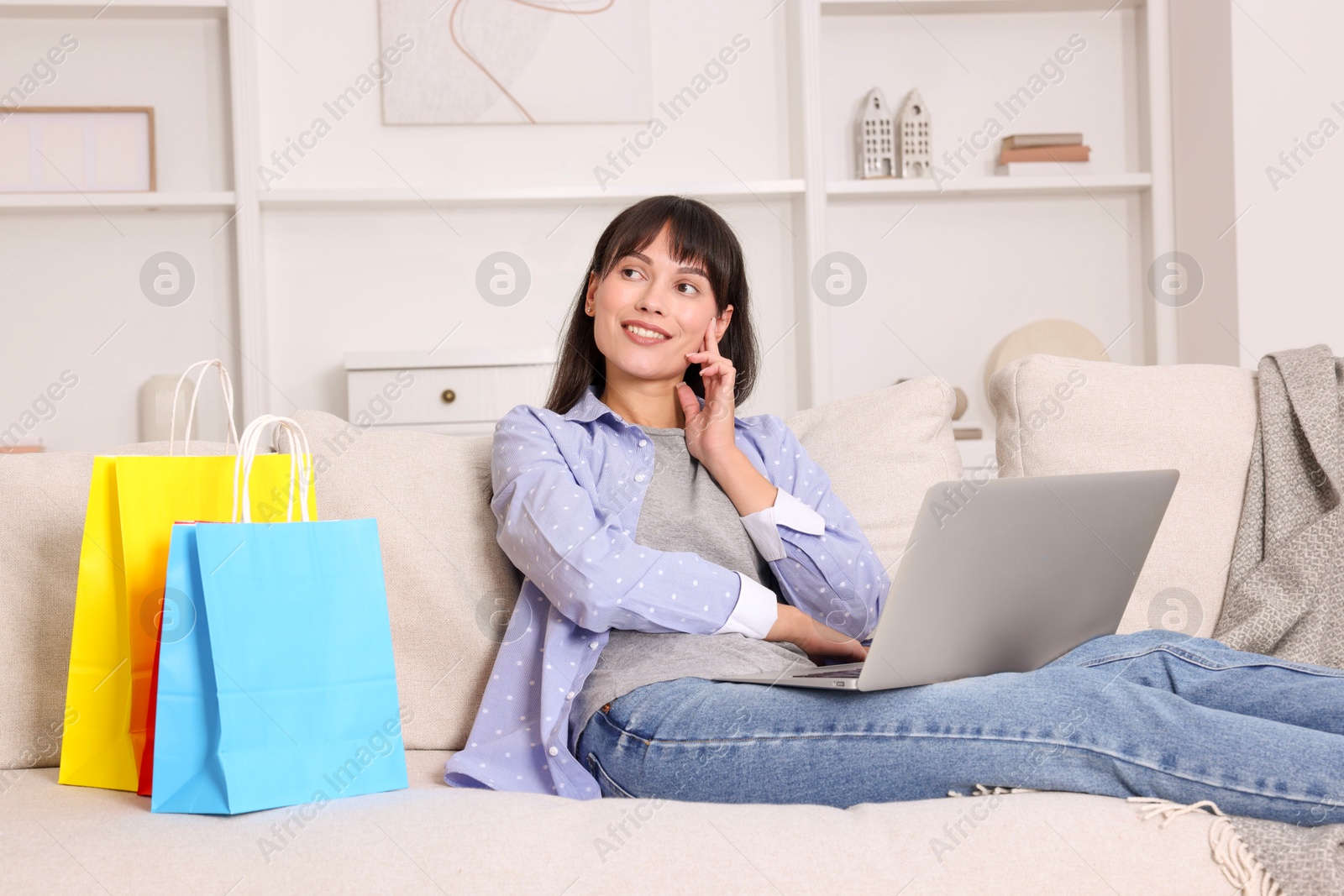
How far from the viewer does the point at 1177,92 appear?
3031 millimetres

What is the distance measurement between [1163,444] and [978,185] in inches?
62.4

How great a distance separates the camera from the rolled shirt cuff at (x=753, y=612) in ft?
4.27

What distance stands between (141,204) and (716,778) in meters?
2.43

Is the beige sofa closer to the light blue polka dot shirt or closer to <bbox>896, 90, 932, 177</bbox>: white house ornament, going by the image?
the light blue polka dot shirt

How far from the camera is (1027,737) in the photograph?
1012 millimetres

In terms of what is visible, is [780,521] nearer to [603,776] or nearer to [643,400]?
[643,400]

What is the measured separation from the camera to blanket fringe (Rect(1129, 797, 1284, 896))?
0.91m

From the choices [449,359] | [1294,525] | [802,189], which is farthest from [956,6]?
[1294,525]

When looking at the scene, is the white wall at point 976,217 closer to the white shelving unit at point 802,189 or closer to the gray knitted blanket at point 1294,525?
the white shelving unit at point 802,189

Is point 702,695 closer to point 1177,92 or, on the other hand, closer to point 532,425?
point 532,425

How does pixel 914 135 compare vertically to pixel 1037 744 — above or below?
above

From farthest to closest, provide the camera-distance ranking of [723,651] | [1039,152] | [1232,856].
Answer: [1039,152], [723,651], [1232,856]

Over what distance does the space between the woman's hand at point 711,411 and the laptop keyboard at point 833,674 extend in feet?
1.45

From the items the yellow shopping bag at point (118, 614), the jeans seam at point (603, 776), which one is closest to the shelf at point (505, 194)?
the yellow shopping bag at point (118, 614)
